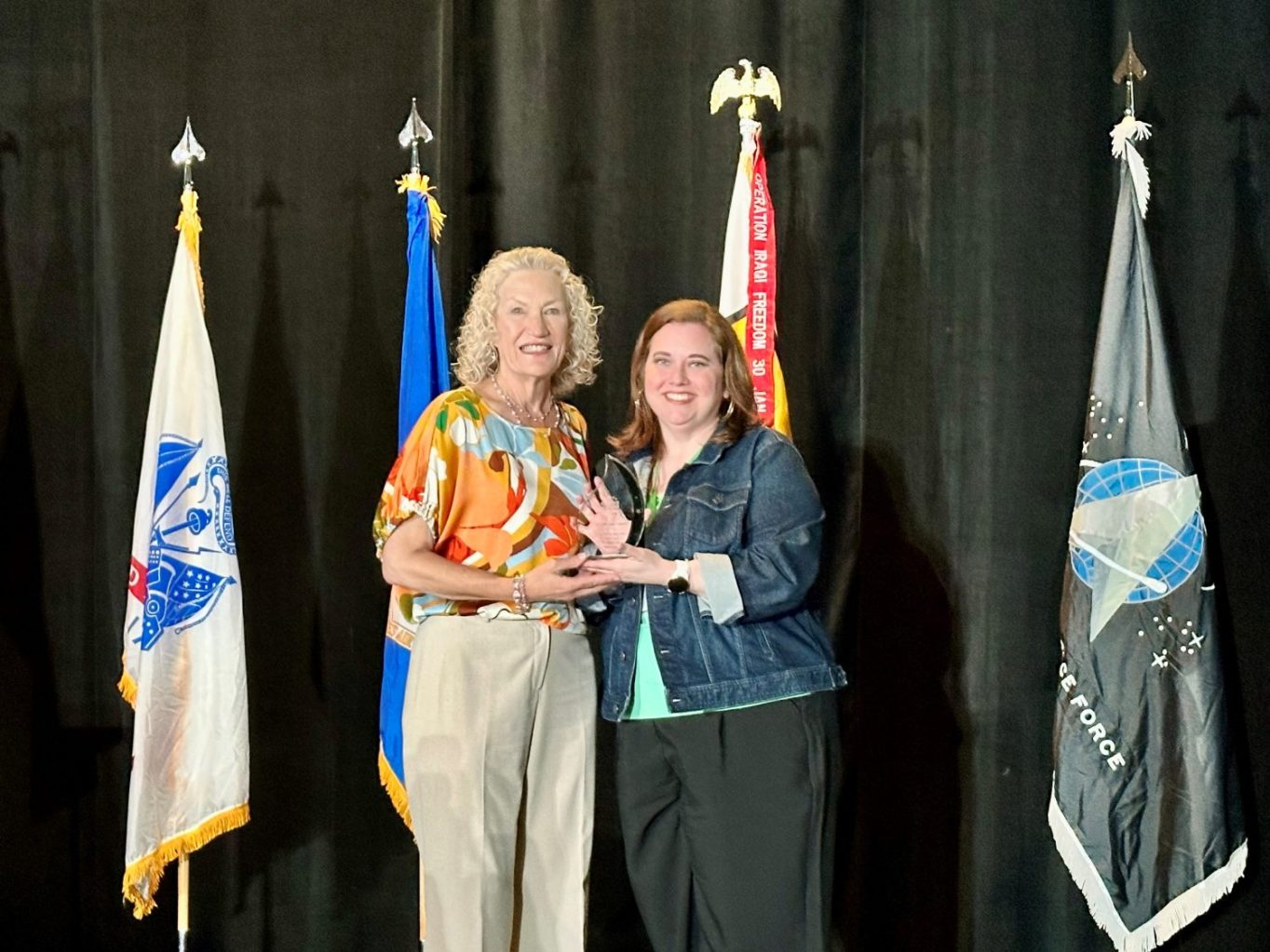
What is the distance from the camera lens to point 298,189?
364 cm

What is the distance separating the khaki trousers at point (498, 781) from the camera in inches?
101

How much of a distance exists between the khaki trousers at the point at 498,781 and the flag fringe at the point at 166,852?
2.70 feet

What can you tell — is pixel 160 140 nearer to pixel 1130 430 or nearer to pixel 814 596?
pixel 814 596

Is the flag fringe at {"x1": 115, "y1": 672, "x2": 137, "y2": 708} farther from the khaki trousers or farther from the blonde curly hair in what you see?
the blonde curly hair

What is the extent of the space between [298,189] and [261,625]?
1119 millimetres

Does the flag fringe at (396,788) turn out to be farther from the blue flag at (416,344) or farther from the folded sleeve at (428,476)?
the folded sleeve at (428,476)

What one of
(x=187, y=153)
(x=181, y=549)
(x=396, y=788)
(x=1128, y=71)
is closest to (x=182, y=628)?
(x=181, y=549)

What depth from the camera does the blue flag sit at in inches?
127

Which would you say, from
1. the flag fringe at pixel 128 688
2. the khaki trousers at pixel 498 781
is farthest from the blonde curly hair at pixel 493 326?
the flag fringe at pixel 128 688

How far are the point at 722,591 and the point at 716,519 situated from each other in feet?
0.46

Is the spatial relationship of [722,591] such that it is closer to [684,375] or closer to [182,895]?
[684,375]

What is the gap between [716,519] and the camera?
249 cm

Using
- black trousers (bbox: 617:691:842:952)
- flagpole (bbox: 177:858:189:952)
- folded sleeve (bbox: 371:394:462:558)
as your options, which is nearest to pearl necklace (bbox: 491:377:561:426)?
folded sleeve (bbox: 371:394:462:558)

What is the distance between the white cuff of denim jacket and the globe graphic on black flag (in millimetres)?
1084
